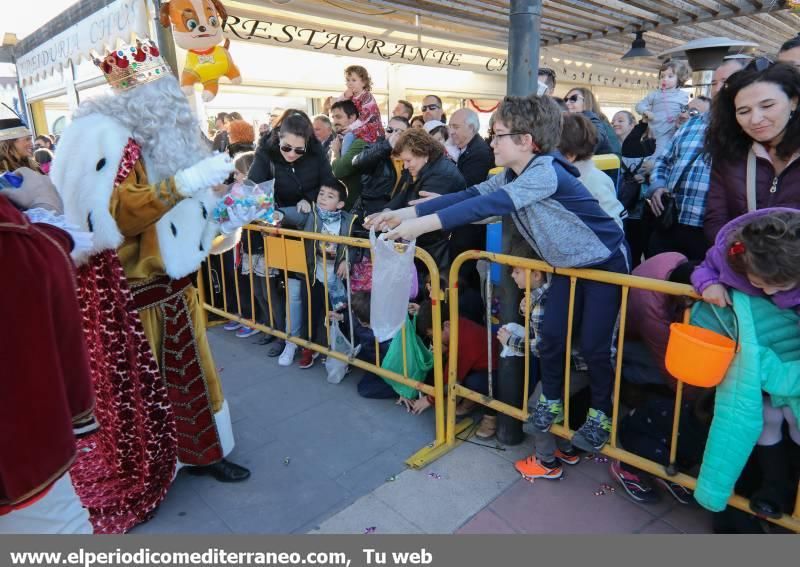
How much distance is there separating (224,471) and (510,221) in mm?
2051

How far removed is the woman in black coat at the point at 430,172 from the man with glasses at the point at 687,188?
1.34 meters

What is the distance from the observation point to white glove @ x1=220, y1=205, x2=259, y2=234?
2.63m

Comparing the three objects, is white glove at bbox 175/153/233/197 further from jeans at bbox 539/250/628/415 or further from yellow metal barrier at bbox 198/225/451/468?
jeans at bbox 539/250/628/415

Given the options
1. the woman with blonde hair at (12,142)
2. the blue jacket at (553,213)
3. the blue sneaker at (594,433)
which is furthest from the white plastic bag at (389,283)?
the woman with blonde hair at (12,142)

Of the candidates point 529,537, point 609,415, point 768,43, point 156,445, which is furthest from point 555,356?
point 768,43

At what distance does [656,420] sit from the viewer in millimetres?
2553

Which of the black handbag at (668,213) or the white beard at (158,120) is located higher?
the white beard at (158,120)

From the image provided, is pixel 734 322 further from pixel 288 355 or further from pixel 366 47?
pixel 366 47

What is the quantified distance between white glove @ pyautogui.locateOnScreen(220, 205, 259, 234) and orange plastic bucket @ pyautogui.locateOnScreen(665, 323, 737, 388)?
1977 millimetres

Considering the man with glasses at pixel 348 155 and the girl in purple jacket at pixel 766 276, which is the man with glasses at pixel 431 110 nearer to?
the man with glasses at pixel 348 155

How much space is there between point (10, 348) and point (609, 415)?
248cm

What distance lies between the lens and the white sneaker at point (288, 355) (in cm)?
432

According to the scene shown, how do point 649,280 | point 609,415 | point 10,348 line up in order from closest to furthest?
1. point 10,348
2. point 649,280
3. point 609,415

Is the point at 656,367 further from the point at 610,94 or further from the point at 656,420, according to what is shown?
the point at 610,94
